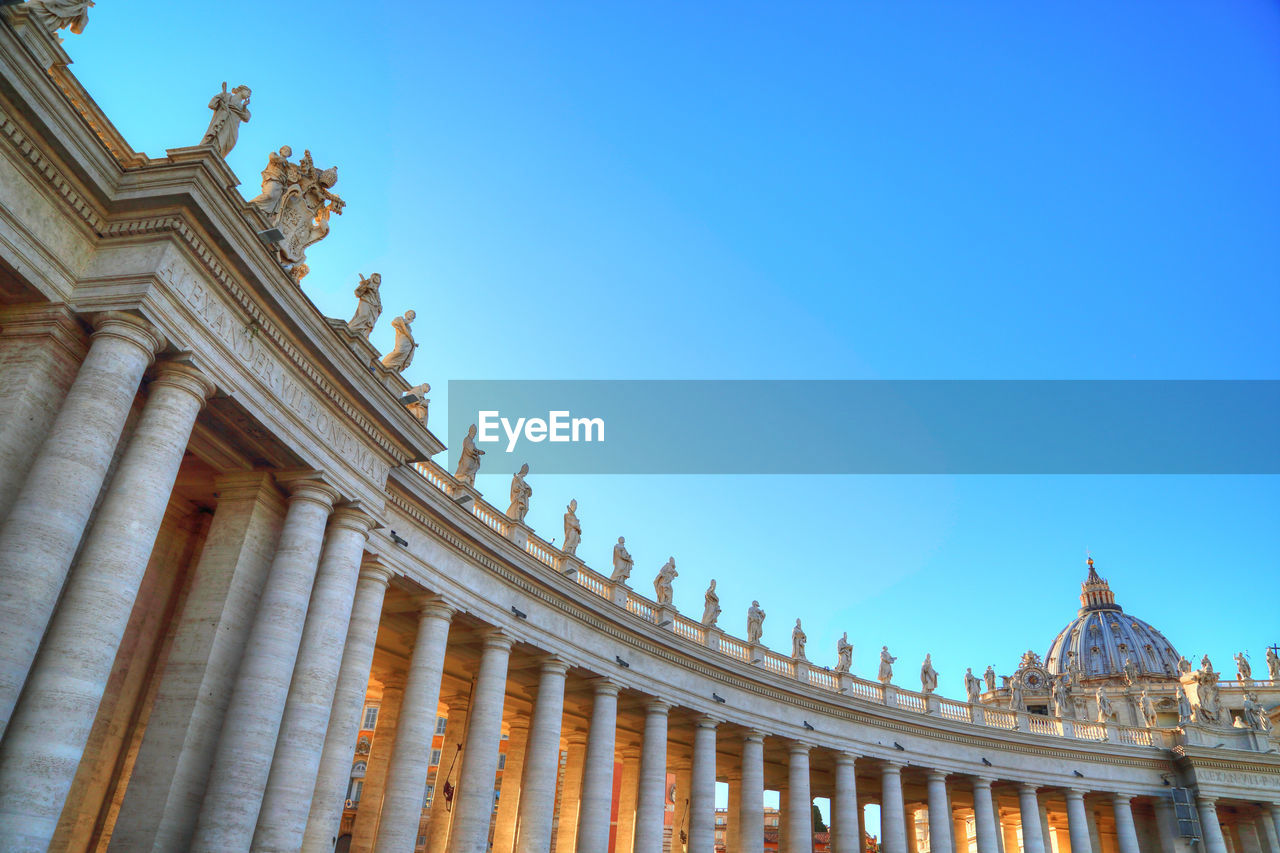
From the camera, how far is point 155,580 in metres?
24.5

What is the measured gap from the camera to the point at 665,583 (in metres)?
43.8

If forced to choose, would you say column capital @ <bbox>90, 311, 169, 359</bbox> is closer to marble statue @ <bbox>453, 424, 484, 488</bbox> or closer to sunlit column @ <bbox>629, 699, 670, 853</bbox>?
marble statue @ <bbox>453, 424, 484, 488</bbox>

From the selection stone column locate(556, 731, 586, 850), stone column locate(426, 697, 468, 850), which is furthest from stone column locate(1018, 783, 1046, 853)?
stone column locate(426, 697, 468, 850)

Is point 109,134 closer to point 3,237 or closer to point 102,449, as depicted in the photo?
point 3,237

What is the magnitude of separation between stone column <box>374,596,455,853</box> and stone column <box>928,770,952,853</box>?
36711 mm

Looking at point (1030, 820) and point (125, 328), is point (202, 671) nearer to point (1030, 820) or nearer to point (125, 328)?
point (125, 328)

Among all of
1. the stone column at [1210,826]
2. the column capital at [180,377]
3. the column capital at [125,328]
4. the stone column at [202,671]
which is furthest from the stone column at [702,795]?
the stone column at [1210,826]

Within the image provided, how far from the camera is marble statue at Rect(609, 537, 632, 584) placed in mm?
40938

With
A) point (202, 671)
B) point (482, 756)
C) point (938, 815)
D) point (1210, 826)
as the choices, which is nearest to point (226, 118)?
point (202, 671)

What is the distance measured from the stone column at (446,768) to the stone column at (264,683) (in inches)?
592

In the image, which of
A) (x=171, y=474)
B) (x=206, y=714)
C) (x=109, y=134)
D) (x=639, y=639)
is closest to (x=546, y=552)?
(x=639, y=639)

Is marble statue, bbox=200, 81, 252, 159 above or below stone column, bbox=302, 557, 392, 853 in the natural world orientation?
above

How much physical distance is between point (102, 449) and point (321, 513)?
6.94 metres

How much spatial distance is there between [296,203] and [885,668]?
154ft
